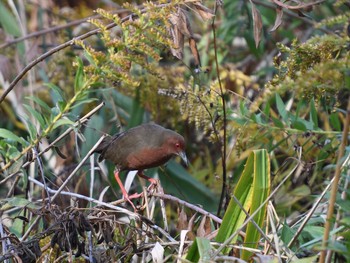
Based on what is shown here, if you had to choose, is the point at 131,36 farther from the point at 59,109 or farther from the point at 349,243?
the point at 349,243

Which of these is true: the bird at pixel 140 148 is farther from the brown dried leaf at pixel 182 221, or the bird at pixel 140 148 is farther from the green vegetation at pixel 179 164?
the brown dried leaf at pixel 182 221

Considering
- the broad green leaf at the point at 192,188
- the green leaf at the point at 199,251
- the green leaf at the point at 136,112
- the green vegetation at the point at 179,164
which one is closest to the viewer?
the green leaf at the point at 199,251

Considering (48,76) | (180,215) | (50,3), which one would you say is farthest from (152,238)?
(50,3)

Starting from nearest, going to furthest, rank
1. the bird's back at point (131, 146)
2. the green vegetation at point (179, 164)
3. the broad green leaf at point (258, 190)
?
1. the green vegetation at point (179, 164)
2. the broad green leaf at point (258, 190)
3. the bird's back at point (131, 146)

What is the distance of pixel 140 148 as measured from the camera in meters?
3.98

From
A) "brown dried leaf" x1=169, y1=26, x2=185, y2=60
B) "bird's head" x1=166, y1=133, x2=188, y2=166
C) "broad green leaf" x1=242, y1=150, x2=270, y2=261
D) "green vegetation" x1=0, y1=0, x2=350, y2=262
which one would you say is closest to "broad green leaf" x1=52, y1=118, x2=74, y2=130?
"green vegetation" x1=0, y1=0, x2=350, y2=262

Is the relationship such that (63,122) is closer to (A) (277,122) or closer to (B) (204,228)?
(B) (204,228)

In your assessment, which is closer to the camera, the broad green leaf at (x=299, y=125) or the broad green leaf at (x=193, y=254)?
the broad green leaf at (x=193, y=254)

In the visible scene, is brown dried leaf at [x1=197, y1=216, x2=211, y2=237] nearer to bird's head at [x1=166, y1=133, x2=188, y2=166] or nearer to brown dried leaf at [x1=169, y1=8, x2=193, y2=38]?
brown dried leaf at [x1=169, y1=8, x2=193, y2=38]

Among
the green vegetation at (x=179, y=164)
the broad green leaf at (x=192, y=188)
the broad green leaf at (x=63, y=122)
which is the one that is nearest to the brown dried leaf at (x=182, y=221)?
the green vegetation at (x=179, y=164)

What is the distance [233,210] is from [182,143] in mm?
1040

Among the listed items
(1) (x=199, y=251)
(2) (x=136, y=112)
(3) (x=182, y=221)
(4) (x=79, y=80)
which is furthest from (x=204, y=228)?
(2) (x=136, y=112)

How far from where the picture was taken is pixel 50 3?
6.58 m

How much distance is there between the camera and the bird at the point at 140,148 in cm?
397
